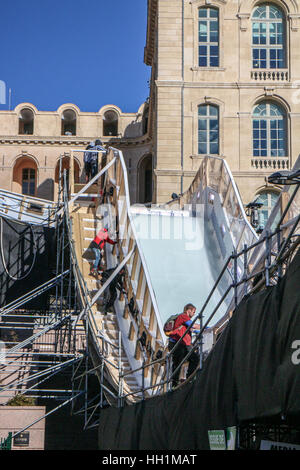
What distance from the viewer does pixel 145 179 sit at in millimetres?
51375

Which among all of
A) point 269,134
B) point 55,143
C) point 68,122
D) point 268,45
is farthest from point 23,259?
point 68,122

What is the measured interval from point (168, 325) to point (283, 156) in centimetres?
2530

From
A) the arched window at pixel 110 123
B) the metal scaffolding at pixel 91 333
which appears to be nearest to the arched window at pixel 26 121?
the arched window at pixel 110 123

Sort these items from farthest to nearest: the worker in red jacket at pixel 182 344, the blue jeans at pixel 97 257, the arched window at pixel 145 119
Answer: the arched window at pixel 145 119 → the blue jeans at pixel 97 257 → the worker in red jacket at pixel 182 344

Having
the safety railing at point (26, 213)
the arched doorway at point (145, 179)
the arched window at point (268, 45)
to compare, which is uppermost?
the arched window at point (268, 45)

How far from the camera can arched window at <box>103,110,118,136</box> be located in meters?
53.0

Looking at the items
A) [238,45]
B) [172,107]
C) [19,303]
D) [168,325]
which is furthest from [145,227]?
[238,45]

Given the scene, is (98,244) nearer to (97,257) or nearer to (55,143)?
(97,257)

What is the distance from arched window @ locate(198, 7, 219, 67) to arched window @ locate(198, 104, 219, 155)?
2196 millimetres

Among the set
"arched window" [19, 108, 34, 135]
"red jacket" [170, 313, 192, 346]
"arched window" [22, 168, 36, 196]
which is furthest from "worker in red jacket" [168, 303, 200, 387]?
"arched window" [19, 108, 34, 135]

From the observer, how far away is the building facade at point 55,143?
50.6m

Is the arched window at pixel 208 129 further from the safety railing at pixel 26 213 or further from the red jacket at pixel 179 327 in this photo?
the red jacket at pixel 179 327

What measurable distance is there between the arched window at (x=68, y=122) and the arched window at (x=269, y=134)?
→ 17.3 metres

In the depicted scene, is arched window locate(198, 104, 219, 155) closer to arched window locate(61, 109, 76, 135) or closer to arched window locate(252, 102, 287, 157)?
arched window locate(252, 102, 287, 157)
